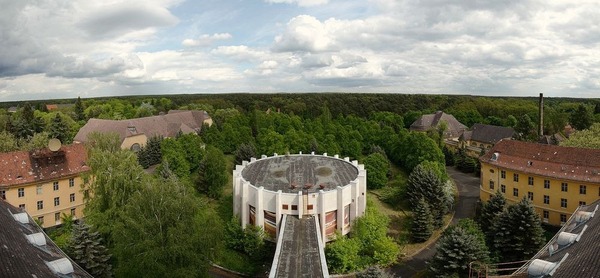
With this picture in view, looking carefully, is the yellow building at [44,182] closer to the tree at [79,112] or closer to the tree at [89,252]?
the tree at [89,252]

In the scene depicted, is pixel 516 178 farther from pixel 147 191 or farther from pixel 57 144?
pixel 57 144

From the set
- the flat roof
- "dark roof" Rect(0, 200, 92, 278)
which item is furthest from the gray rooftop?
"dark roof" Rect(0, 200, 92, 278)

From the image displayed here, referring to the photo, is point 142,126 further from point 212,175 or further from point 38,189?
point 38,189

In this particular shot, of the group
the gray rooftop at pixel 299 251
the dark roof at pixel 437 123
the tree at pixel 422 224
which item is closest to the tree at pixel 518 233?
the tree at pixel 422 224

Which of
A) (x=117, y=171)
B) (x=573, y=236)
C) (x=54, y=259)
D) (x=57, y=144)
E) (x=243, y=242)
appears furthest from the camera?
(x=57, y=144)

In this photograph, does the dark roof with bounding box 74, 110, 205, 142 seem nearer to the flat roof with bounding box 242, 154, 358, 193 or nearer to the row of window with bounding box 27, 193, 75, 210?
the row of window with bounding box 27, 193, 75, 210

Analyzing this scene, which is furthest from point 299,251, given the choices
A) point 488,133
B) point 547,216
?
point 488,133

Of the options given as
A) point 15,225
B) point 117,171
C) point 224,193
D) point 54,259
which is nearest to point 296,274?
point 54,259
